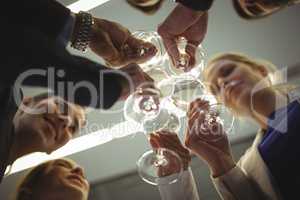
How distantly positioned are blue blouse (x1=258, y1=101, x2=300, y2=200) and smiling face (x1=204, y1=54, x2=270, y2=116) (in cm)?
7

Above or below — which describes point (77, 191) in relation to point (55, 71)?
below

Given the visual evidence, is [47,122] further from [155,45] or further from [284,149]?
[284,149]

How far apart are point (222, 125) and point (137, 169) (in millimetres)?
225

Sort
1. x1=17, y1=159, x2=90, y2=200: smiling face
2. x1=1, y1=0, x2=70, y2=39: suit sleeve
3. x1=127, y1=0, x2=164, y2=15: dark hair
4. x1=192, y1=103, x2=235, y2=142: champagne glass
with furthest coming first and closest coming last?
x1=127, y1=0, x2=164, y2=15: dark hair < x1=17, y1=159, x2=90, y2=200: smiling face < x1=192, y1=103, x2=235, y2=142: champagne glass < x1=1, y1=0, x2=70, y2=39: suit sleeve

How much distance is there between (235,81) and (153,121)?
24 centimetres

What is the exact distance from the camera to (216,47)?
3.16 ft

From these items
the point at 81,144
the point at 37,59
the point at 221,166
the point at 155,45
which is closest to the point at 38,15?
the point at 37,59

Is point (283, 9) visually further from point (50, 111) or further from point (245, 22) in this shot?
point (50, 111)

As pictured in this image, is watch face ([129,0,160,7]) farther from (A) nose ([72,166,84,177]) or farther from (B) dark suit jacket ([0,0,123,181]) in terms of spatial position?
(A) nose ([72,166,84,177])

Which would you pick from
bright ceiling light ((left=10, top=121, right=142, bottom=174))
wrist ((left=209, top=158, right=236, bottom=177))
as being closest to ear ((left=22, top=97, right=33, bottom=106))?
bright ceiling light ((left=10, top=121, right=142, bottom=174))

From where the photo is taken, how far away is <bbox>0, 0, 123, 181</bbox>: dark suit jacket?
69 centimetres

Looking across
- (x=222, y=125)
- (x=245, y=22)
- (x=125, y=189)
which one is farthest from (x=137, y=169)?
(x=245, y=22)

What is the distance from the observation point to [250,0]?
958 millimetres

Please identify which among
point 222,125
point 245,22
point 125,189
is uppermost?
point 245,22
